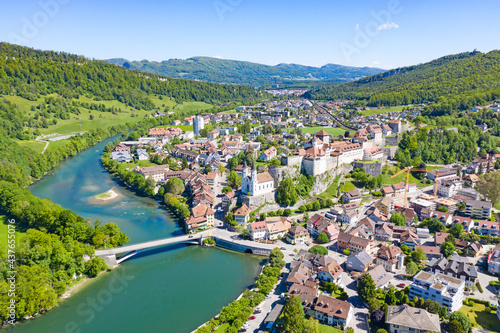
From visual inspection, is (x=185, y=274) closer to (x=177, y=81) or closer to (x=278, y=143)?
(x=278, y=143)

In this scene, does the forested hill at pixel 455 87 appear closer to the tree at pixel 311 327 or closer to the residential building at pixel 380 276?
the residential building at pixel 380 276

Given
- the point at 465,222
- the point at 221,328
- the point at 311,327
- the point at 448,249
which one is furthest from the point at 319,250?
the point at 465,222

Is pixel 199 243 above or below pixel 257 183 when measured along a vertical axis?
below

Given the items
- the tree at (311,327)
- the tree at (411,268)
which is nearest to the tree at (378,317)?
the tree at (311,327)

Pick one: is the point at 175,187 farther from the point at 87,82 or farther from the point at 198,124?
the point at 87,82

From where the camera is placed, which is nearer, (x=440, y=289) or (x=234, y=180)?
(x=440, y=289)

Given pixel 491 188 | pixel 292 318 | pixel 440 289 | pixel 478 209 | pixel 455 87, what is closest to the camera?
pixel 292 318
